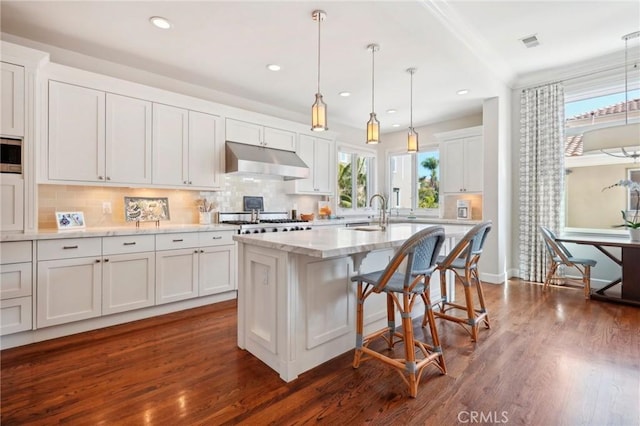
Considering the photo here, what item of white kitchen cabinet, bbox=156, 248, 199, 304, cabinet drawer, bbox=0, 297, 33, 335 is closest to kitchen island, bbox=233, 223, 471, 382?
white kitchen cabinet, bbox=156, 248, 199, 304

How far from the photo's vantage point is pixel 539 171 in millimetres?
4539

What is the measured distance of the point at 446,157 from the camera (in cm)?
547

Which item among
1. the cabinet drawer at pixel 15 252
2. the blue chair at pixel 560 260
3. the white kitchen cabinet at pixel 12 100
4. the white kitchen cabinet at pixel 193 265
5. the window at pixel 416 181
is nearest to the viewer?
the cabinet drawer at pixel 15 252

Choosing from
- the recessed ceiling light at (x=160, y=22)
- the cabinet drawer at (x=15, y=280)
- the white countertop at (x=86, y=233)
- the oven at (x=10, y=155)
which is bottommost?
the cabinet drawer at (x=15, y=280)

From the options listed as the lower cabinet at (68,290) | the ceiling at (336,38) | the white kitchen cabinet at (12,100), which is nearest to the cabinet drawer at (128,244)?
the lower cabinet at (68,290)

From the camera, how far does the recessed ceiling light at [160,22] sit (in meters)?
2.71

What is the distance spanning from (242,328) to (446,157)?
4534 millimetres

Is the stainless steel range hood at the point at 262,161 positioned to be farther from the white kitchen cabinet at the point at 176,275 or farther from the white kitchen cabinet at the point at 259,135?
the white kitchen cabinet at the point at 176,275

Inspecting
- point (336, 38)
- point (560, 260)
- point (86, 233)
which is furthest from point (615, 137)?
point (86, 233)

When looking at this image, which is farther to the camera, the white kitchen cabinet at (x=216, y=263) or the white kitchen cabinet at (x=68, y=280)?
the white kitchen cabinet at (x=216, y=263)

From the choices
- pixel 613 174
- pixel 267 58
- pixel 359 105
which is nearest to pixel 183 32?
pixel 267 58

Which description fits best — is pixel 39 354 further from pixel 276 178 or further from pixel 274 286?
pixel 276 178

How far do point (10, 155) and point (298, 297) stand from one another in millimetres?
2776

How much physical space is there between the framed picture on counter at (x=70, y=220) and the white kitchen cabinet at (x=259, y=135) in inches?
74.6
